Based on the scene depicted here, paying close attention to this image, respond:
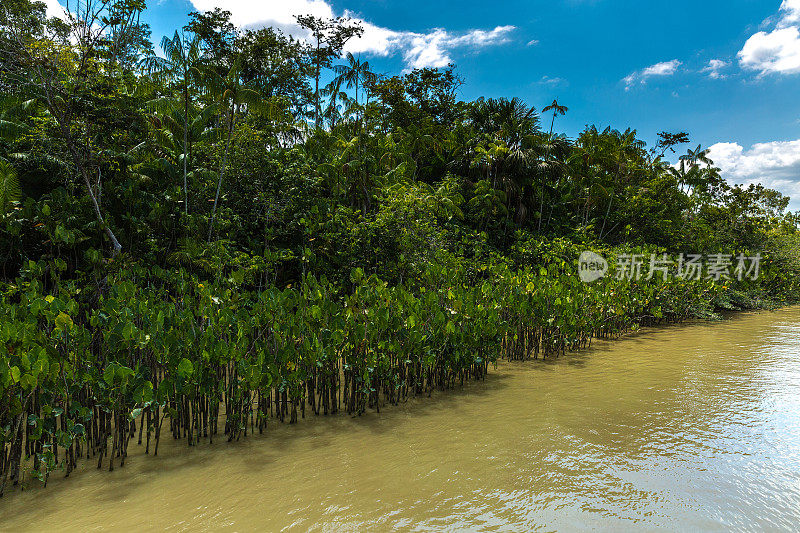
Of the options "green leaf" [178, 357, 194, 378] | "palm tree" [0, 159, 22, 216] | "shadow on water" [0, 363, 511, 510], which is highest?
"palm tree" [0, 159, 22, 216]

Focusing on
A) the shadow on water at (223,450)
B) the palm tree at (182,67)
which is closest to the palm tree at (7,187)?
the palm tree at (182,67)

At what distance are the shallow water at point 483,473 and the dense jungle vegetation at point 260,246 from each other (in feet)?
1.10

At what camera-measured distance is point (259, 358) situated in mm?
3812

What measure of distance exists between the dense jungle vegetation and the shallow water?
0.34 metres

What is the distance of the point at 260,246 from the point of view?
9.84m

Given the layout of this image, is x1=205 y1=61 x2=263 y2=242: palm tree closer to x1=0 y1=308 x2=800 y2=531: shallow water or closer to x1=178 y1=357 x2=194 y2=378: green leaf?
x1=178 y1=357 x2=194 y2=378: green leaf

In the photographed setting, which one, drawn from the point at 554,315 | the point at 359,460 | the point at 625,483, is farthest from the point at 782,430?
the point at 359,460

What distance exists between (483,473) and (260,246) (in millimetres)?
7660

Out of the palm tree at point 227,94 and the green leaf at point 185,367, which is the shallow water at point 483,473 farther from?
the palm tree at point 227,94

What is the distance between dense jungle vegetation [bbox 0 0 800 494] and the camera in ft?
12.3

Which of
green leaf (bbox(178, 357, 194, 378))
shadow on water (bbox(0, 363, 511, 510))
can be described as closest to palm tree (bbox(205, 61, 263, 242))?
shadow on water (bbox(0, 363, 511, 510))

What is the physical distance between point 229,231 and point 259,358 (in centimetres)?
644

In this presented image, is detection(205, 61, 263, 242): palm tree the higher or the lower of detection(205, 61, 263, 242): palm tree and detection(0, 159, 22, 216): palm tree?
the higher

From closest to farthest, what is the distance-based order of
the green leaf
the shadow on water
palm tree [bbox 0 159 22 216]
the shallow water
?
the shallow water
the shadow on water
the green leaf
palm tree [bbox 0 159 22 216]
